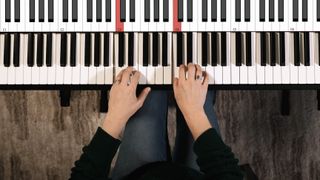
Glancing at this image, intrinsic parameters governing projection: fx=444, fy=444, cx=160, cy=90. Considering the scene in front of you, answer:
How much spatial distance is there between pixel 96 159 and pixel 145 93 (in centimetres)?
28

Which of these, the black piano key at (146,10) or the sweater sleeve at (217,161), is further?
the black piano key at (146,10)

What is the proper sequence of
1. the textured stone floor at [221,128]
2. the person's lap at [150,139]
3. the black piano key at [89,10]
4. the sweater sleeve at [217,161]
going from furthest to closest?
the textured stone floor at [221,128] < the person's lap at [150,139] < the black piano key at [89,10] < the sweater sleeve at [217,161]

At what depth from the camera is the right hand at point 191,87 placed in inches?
59.2

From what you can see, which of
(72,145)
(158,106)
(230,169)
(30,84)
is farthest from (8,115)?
(230,169)

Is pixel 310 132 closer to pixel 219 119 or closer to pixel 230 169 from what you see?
pixel 219 119

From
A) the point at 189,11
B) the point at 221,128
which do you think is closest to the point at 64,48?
the point at 189,11

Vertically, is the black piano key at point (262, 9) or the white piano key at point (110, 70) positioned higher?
the black piano key at point (262, 9)

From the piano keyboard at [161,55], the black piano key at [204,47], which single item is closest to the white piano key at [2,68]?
the piano keyboard at [161,55]

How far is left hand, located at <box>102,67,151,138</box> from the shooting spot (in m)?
1.51

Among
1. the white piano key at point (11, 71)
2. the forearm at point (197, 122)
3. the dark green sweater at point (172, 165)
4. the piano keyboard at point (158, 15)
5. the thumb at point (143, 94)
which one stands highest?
the piano keyboard at point (158, 15)

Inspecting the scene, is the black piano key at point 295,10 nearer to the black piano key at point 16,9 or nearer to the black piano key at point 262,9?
the black piano key at point 262,9

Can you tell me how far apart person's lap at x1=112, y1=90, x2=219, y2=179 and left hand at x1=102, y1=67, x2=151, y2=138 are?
175 millimetres

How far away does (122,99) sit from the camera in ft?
5.06

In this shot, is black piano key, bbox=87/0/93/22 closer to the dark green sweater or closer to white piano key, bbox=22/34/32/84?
white piano key, bbox=22/34/32/84
